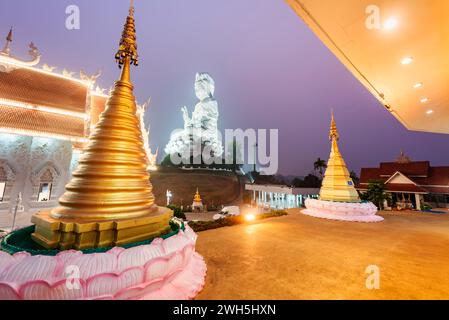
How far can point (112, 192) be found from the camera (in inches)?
116

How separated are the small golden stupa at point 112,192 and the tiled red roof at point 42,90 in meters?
10.8

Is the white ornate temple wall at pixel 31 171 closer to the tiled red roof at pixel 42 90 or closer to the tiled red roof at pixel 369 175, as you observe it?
the tiled red roof at pixel 42 90

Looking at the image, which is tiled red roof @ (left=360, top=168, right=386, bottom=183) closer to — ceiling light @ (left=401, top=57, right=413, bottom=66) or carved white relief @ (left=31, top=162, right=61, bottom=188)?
ceiling light @ (left=401, top=57, right=413, bottom=66)

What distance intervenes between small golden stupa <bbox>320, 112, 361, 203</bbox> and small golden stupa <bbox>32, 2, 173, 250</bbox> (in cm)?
963

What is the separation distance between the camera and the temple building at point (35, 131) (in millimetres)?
9734

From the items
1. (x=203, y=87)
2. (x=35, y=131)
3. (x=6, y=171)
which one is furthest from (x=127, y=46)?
(x=203, y=87)

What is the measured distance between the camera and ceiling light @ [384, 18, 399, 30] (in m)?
3.99

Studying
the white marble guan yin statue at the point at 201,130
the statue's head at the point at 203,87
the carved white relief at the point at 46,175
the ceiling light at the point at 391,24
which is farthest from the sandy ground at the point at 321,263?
the statue's head at the point at 203,87

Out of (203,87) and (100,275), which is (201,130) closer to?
(203,87)

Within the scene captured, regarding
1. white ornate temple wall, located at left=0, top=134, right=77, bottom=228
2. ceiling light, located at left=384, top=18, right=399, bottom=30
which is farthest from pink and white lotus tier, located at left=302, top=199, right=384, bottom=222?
white ornate temple wall, located at left=0, top=134, right=77, bottom=228

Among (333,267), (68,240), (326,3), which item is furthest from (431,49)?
(68,240)

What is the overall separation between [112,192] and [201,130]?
44428 millimetres
